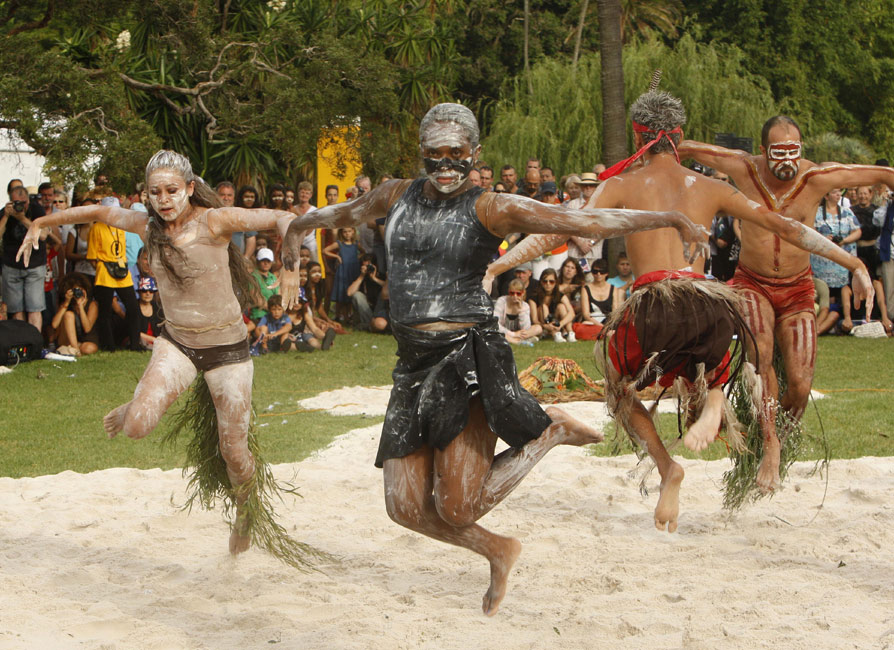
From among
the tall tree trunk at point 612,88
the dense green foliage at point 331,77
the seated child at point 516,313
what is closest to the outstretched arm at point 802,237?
the seated child at point 516,313

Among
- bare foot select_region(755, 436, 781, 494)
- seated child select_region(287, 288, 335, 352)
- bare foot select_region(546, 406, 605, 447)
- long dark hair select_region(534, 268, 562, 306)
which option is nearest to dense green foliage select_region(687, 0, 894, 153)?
long dark hair select_region(534, 268, 562, 306)

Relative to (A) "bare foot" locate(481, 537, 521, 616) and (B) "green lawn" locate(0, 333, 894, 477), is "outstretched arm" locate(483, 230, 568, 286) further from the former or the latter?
(B) "green lawn" locate(0, 333, 894, 477)

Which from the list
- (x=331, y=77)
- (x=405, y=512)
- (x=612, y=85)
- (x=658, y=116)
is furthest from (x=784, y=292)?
(x=331, y=77)

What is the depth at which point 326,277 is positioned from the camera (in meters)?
13.6

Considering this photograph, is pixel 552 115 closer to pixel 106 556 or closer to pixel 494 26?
pixel 494 26

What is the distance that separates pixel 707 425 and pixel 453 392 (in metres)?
1.33

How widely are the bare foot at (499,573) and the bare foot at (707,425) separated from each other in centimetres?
91

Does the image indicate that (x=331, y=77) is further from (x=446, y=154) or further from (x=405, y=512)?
(x=405, y=512)

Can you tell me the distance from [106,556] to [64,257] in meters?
7.04

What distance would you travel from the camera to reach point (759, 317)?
5594 mm

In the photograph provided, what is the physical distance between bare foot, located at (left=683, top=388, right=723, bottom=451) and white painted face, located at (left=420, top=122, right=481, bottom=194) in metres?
1.58

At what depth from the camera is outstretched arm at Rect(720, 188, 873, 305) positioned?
4535 millimetres

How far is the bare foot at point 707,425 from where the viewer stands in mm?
4594

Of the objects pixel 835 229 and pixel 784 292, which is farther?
pixel 835 229
